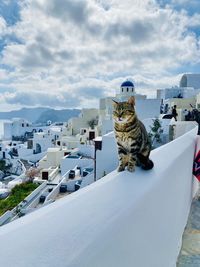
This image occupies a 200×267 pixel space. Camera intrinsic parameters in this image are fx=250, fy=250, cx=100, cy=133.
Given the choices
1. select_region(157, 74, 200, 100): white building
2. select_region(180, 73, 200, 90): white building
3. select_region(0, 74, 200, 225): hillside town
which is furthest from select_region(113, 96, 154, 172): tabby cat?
select_region(180, 73, 200, 90): white building

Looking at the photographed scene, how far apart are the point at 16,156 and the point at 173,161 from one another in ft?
80.9

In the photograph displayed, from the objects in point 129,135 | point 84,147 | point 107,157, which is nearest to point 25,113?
point 84,147

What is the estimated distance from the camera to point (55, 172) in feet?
47.1

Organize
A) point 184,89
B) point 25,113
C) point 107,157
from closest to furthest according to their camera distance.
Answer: point 107,157
point 184,89
point 25,113

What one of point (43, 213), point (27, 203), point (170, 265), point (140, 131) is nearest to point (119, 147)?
point (140, 131)

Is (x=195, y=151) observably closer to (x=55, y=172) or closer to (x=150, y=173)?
(x=150, y=173)

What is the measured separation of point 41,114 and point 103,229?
8321 centimetres

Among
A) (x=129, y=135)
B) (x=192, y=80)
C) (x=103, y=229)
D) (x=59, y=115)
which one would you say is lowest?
(x=59, y=115)

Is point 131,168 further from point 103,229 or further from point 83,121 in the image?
point 83,121

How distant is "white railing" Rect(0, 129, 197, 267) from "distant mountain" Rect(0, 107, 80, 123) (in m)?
64.8

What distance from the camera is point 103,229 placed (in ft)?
2.52

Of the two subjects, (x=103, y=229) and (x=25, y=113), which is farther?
(x=25, y=113)

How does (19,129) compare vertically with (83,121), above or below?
below

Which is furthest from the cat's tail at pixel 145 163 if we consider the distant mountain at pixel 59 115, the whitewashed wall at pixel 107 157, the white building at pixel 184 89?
the distant mountain at pixel 59 115
